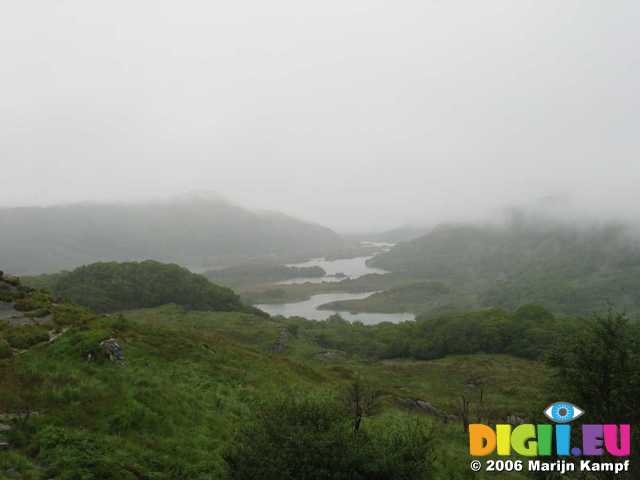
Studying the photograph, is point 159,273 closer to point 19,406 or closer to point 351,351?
point 351,351

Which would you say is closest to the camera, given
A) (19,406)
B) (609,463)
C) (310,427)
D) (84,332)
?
(310,427)

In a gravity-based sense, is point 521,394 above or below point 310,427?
below

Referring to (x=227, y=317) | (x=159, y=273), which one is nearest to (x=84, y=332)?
(x=227, y=317)

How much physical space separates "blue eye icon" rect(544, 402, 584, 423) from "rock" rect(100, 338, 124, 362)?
82.3ft

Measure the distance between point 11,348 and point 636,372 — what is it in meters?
34.9

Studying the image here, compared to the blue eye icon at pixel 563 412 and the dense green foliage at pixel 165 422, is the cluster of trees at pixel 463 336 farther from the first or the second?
the blue eye icon at pixel 563 412

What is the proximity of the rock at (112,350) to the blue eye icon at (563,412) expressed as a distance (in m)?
25.1

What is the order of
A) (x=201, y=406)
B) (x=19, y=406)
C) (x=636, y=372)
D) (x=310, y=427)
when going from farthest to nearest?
(x=201, y=406) < (x=636, y=372) < (x=19, y=406) < (x=310, y=427)

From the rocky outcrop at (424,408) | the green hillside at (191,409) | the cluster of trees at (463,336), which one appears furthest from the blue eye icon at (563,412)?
the cluster of trees at (463,336)

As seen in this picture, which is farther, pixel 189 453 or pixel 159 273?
pixel 159 273

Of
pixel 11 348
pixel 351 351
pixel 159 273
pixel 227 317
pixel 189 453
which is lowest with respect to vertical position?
pixel 351 351

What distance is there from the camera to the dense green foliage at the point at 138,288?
530 feet

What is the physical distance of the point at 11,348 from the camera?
2277 cm

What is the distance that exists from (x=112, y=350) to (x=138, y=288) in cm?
16284
